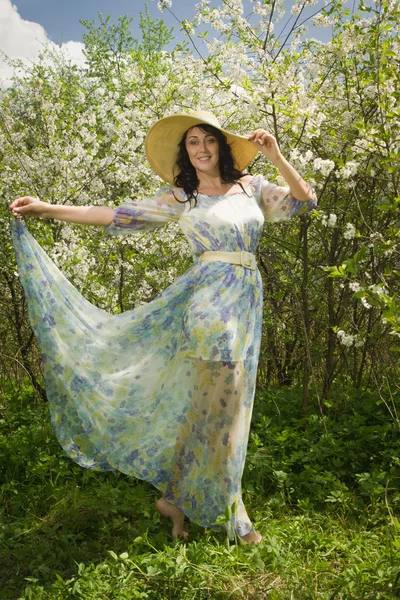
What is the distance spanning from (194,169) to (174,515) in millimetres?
1705

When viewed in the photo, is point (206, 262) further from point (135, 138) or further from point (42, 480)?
point (135, 138)

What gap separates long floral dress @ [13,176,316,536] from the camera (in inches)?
121

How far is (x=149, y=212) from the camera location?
3287 millimetres

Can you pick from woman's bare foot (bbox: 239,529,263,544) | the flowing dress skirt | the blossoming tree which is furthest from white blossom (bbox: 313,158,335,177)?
woman's bare foot (bbox: 239,529,263,544)

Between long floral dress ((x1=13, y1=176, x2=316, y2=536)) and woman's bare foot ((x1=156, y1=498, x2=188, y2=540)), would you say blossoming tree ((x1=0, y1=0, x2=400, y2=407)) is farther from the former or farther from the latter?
woman's bare foot ((x1=156, y1=498, x2=188, y2=540))

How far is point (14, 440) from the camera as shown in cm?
428

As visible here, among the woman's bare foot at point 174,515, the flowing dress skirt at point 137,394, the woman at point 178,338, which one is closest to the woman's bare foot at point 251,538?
the woman at point 178,338

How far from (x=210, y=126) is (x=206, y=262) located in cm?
68

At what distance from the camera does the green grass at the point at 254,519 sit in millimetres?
2709

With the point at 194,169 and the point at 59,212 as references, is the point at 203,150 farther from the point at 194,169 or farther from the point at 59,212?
the point at 59,212

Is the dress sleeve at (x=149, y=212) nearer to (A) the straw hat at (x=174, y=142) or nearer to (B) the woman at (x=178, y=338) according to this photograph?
(B) the woman at (x=178, y=338)

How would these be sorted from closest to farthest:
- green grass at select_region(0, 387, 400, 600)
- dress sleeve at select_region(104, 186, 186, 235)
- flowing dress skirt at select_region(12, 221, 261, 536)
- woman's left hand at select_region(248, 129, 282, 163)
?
1. green grass at select_region(0, 387, 400, 600)
2. woman's left hand at select_region(248, 129, 282, 163)
3. flowing dress skirt at select_region(12, 221, 261, 536)
4. dress sleeve at select_region(104, 186, 186, 235)

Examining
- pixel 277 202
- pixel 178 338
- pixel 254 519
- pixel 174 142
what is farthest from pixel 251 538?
pixel 174 142

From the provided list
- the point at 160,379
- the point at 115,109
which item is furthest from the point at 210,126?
the point at 115,109
